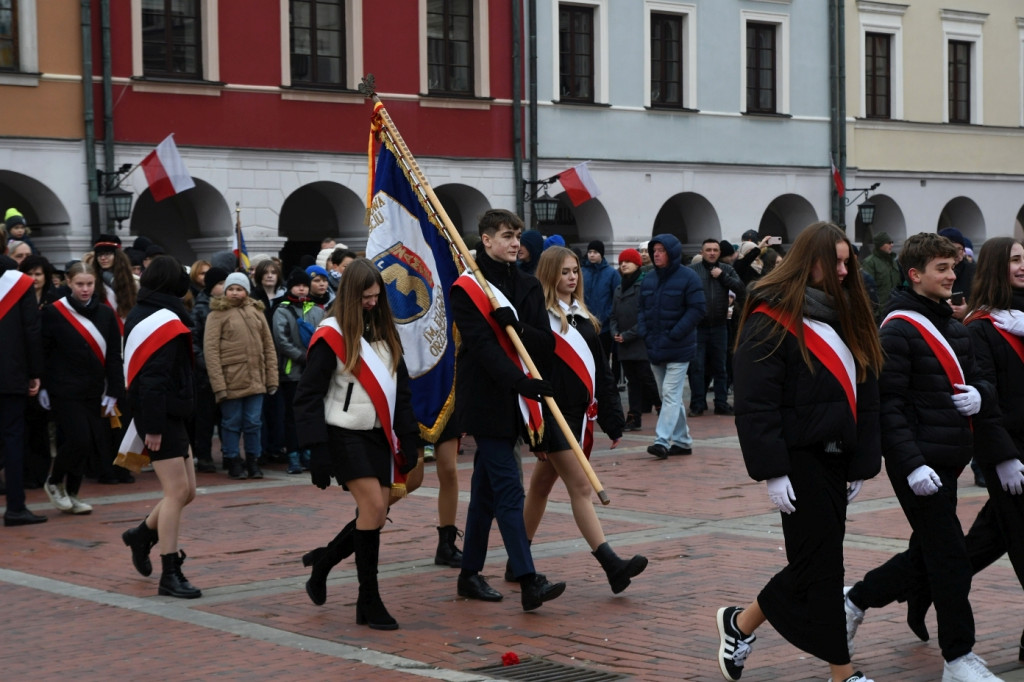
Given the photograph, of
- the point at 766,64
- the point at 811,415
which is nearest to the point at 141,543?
the point at 811,415

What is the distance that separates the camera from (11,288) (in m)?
11.4

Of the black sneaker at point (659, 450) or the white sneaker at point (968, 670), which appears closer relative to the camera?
the white sneaker at point (968, 670)

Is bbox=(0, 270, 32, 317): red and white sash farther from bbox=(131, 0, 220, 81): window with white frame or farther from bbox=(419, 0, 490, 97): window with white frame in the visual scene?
bbox=(419, 0, 490, 97): window with white frame

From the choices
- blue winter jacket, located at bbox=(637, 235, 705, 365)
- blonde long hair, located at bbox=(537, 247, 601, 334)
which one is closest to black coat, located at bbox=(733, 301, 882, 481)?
blonde long hair, located at bbox=(537, 247, 601, 334)

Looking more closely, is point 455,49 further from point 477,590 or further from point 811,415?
point 811,415

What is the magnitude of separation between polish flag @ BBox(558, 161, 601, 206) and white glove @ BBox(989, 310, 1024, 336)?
19.4 metres

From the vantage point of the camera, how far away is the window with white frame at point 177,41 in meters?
23.4

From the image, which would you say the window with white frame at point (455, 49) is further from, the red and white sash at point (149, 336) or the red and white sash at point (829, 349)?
the red and white sash at point (829, 349)

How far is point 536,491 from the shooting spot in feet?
29.0

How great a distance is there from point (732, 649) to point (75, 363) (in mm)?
7004

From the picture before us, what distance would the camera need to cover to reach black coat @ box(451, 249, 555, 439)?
26.0ft

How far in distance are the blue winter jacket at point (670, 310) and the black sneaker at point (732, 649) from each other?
28.1ft

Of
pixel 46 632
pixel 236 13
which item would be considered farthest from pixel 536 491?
pixel 236 13

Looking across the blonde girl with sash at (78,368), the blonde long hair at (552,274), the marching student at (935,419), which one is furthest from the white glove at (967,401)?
the blonde girl with sash at (78,368)
